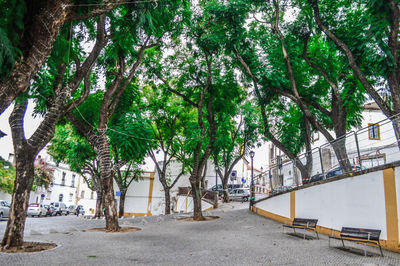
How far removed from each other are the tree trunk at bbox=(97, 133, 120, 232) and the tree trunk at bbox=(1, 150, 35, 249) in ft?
12.5

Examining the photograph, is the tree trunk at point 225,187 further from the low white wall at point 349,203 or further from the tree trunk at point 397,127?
the tree trunk at point 397,127

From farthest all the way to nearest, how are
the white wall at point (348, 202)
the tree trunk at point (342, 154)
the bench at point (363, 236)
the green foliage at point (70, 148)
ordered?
the green foliage at point (70, 148) → the tree trunk at point (342, 154) → the white wall at point (348, 202) → the bench at point (363, 236)

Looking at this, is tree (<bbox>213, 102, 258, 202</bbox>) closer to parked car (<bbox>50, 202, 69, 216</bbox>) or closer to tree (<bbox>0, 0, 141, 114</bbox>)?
tree (<bbox>0, 0, 141, 114</bbox>)

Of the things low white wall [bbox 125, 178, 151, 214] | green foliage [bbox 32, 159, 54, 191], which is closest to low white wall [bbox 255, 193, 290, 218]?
low white wall [bbox 125, 178, 151, 214]

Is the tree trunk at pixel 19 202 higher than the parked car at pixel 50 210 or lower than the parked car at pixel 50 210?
higher

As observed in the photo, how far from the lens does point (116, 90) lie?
13.3 meters

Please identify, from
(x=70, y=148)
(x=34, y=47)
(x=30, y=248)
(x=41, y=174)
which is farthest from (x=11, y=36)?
(x=41, y=174)

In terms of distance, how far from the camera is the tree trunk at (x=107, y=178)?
39.9 feet

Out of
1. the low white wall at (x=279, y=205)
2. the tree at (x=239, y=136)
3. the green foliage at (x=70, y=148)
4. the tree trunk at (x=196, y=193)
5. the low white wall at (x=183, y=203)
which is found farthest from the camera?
the low white wall at (x=183, y=203)

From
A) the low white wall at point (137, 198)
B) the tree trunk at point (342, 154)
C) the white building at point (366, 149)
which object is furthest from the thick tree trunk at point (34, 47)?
the low white wall at point (137, 198)

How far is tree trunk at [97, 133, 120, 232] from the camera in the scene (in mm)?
12156

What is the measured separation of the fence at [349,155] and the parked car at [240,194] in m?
15.9

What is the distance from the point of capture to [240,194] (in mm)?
30703

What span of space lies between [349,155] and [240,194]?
21.3m
